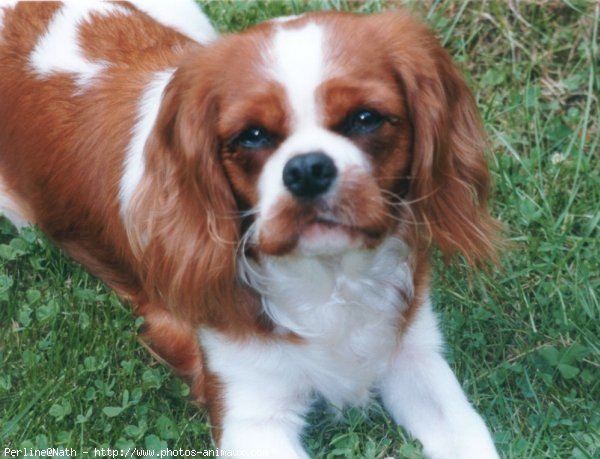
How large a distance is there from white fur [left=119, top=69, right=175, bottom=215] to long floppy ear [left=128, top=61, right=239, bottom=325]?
0.12 metres

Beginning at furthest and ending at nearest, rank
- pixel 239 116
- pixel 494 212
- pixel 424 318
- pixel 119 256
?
pixel 494 212 < pixel 119 256 < pixel 424 318 < pixel 239 116

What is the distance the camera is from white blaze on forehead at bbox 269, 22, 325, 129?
290 cm

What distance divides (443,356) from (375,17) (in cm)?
126

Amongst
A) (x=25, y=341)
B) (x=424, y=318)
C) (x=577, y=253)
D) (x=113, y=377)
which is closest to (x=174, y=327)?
(x=113, y=377)

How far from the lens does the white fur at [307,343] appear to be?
3.40 m

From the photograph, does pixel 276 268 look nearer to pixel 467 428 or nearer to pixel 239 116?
pixel 239 116

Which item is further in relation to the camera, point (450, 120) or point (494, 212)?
point (494, 212)

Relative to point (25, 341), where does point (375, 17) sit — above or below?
above

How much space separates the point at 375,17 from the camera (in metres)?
3.20

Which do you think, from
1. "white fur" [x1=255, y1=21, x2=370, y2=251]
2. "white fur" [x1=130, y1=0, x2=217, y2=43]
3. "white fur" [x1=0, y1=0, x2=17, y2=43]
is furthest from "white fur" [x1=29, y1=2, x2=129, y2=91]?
"white fur" [x1=255, y1=21, x2=370, y2=251]

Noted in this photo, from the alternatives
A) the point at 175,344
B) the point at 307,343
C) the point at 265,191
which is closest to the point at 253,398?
the point at 307,343

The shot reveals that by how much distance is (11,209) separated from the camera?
444 centimetres

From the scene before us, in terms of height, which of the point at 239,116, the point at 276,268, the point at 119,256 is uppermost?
the point at 239,116

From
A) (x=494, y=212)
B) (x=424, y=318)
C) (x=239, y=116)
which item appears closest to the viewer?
(x=239, y=116)
